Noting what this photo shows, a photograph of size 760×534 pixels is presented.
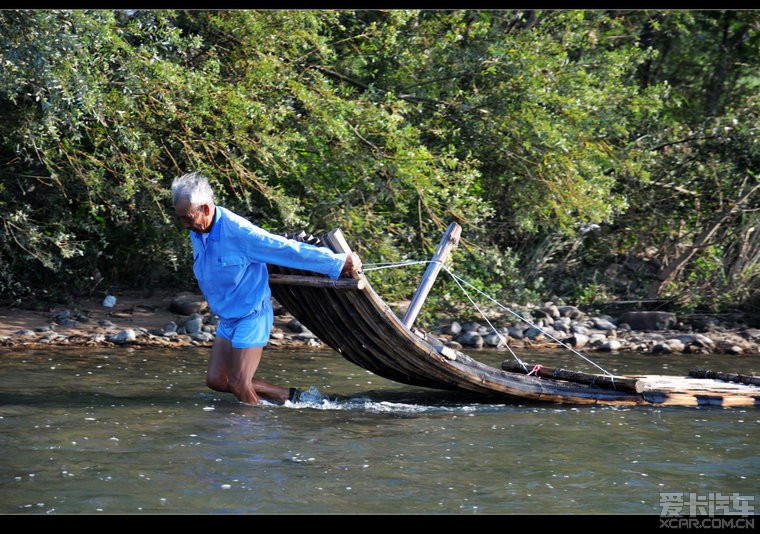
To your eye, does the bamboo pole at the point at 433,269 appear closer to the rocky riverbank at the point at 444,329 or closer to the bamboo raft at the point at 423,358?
the bamboo raft at the point at 423,358

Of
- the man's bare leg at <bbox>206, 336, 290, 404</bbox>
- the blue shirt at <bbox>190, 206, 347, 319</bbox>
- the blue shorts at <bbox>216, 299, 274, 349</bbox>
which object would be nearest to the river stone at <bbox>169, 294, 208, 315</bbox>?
the man's bare leg at <bbox>206, 336, 290, 404</bbox>

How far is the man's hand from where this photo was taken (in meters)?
7.21

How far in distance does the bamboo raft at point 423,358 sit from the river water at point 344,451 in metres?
0.14

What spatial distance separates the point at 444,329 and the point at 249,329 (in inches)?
226

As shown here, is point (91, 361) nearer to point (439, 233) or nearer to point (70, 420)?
point (70, 420)

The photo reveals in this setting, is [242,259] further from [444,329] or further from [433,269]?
[444,329]

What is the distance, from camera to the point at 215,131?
1057 centimetres

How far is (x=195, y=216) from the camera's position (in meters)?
7.02

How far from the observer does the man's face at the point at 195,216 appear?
6.98 m

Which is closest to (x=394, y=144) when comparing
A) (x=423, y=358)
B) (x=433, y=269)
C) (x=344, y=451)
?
(x=433, y=269)

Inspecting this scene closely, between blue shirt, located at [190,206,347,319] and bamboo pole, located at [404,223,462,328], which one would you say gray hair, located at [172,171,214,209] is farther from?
bamboo pole, located at [404,223,462,328]

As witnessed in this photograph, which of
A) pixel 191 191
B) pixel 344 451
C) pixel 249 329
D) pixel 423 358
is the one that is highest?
pixel 191 191

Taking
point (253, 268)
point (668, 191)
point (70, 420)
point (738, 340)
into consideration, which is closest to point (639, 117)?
point (668, 191)

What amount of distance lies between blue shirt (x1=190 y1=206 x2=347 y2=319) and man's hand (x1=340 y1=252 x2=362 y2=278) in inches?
1.7
